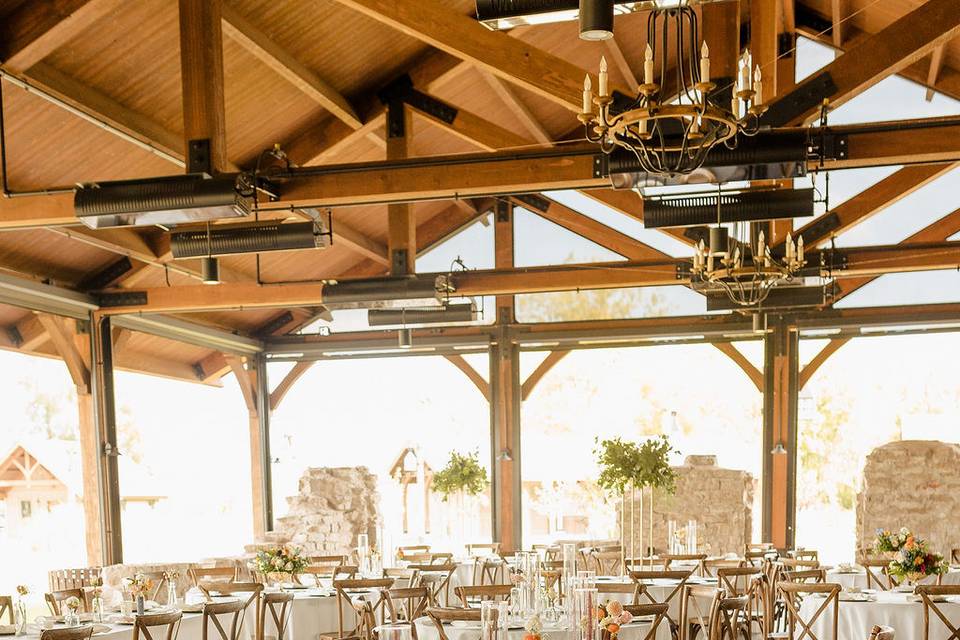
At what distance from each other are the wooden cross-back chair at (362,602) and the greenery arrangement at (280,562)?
47 cm

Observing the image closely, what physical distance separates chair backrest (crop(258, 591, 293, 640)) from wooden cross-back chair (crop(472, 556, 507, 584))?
2.64 meters

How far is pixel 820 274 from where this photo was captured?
9.14 m

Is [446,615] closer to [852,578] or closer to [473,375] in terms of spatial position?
[852,578]

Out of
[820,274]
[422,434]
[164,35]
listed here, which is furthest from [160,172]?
[422,434]

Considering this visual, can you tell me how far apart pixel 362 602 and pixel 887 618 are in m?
3.58

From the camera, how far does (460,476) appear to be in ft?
45.3

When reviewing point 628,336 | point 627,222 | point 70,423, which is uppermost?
point 627,222

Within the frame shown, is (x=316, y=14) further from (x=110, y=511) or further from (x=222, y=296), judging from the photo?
(x=110, y=511)

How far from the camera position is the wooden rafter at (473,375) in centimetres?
1477

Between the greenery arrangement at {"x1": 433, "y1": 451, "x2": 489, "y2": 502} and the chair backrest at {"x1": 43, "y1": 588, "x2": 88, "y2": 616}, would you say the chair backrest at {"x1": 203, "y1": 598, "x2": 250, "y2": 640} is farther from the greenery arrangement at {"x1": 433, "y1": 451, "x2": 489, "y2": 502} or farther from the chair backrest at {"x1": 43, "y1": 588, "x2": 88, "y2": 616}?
the greenery arrangement at {"x1": 433, "y1": 451, "x2": 489, "y2": 502}

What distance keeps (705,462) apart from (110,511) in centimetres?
754

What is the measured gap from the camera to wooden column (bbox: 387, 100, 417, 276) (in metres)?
9.85

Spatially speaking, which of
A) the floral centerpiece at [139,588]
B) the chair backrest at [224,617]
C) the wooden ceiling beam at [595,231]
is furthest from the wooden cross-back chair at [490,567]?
the wooden ceiling beam at [595,231]

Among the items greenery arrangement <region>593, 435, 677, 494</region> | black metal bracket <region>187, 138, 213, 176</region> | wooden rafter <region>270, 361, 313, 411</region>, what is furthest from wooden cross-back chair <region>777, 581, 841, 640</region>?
wooden rafter <region>270, 361, 313, 411</region>
